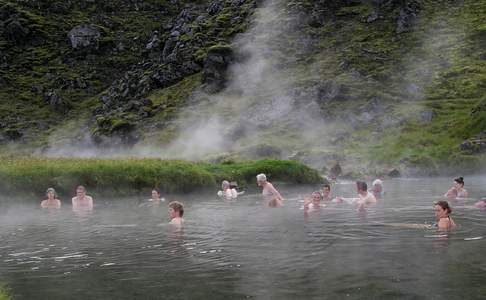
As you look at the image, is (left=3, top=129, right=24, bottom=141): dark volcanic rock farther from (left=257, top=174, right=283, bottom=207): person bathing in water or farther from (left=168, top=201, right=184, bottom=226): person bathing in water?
(left=168, top=201, right=184, bottom=226): person bathing in water

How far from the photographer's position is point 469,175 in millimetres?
55875

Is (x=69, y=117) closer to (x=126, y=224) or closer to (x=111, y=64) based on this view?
(x=111, y=64)

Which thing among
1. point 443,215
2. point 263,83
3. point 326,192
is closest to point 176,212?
point 443,215

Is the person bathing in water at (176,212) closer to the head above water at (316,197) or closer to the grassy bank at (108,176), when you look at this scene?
the head above water at (316,197)

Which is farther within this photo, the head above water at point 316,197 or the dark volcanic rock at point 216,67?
the dark volcanic rock at point 216,67

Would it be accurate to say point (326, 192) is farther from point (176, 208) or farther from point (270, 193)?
point (176, 208)

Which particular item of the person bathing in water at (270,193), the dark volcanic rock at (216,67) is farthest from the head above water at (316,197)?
the dark volcanic rock at (216,67)

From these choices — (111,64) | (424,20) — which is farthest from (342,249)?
(111,64)

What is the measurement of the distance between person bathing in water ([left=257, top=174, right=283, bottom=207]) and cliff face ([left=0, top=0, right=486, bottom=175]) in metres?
32.1

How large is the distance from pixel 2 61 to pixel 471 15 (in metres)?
82.0

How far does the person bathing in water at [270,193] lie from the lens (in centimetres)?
2730

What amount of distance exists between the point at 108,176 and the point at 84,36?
286ft

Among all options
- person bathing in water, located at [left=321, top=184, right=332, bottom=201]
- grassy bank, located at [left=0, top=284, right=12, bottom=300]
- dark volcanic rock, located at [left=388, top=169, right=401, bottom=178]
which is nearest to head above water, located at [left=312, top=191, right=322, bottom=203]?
person bathing in water, located at [left=321, top=184, right=332, bottom=201]

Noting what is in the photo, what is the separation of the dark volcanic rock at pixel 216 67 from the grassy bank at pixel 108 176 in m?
48.7
